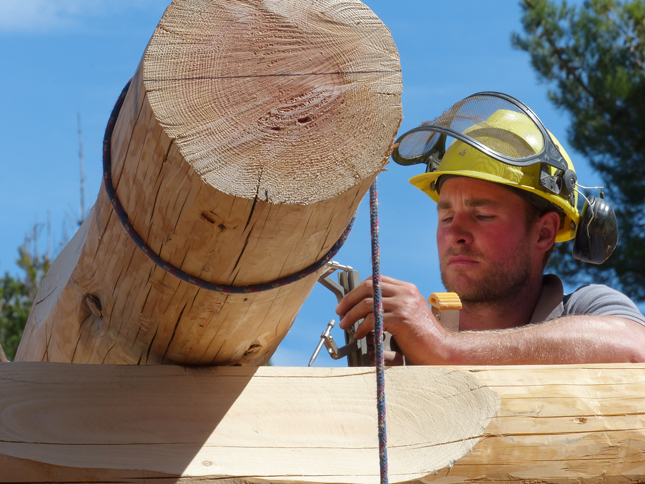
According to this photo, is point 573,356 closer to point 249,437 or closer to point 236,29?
point 249,437

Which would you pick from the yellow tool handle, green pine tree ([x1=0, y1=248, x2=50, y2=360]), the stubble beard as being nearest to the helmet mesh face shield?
the stubble beard

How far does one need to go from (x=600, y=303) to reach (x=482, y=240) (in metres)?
0.69

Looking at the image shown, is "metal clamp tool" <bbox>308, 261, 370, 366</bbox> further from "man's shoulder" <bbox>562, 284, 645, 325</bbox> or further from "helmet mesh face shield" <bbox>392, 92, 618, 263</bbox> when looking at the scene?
"helmet mesh face shield" <bbox>392, 92, 618, 263</bbox>

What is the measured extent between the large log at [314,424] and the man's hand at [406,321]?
21cm

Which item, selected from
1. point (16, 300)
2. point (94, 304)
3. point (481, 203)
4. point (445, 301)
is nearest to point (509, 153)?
point (481, 203)

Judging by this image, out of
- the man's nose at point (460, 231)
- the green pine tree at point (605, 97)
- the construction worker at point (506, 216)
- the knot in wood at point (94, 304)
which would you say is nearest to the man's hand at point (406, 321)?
the knot in wood at point (94, 304)

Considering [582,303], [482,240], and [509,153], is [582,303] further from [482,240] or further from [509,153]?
[509,153]

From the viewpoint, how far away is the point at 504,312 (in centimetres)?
347

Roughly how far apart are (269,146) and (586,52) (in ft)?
30.4

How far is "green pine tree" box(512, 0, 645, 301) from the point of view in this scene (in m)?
9.22

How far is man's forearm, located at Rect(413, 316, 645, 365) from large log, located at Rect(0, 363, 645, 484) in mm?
206

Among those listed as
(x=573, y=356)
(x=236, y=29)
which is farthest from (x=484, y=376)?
(x=236, y=29)

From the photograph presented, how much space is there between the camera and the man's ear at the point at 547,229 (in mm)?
3559

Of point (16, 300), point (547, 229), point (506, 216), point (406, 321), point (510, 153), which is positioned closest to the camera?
point (406, 321)
